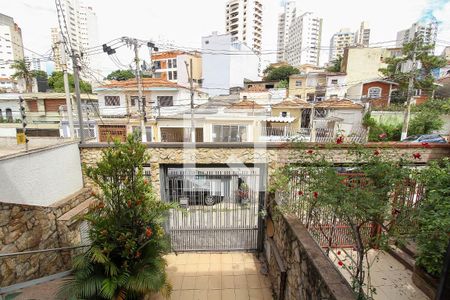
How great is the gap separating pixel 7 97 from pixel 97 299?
22.4m

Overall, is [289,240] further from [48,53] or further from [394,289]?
[48,53]

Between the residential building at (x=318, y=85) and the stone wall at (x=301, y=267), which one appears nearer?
the stone wall at (x=301, y=267)

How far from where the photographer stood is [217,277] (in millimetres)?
5121

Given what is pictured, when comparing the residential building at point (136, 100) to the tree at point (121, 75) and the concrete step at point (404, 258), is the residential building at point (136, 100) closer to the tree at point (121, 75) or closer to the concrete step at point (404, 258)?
the concrete step at point (404, 258)

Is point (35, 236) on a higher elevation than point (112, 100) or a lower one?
lower

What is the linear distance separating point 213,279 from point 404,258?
386cm

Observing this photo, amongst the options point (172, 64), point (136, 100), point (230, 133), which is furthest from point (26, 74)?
point (230, 133)

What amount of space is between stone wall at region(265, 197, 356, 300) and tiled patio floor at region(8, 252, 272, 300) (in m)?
0.52

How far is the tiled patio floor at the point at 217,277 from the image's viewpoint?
4672 millimetres

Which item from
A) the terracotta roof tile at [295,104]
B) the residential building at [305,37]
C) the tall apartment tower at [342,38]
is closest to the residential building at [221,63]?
the terracotta roof tile at [295,104]

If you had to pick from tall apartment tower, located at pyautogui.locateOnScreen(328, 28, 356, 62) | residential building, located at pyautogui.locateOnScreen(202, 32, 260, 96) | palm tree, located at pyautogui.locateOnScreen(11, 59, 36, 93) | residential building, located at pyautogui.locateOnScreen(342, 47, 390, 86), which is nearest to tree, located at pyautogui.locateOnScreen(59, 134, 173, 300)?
residential building, located at pyautogui.locateOnScreen(202, 32, 260, 96)

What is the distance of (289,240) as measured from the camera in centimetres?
364

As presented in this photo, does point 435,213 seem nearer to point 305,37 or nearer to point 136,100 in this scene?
point 136,100

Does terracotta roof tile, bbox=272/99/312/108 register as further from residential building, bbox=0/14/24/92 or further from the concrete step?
residential building, bbox=0/14/24/92
